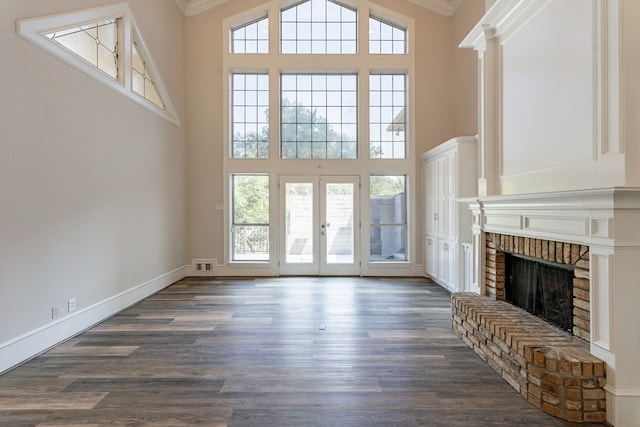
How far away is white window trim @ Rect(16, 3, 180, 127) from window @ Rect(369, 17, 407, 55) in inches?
157

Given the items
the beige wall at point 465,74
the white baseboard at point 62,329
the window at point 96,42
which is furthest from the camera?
the beige wall at point 465,74

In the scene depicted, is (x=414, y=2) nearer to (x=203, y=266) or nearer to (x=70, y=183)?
(x=203, y=266)

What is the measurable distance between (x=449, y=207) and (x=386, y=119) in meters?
2.43

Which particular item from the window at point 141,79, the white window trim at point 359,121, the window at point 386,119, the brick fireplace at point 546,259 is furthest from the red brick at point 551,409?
the window at point 141,79

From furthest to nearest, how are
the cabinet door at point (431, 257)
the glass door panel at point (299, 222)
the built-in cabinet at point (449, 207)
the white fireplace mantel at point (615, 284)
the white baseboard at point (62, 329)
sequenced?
the glass door panel at point (299, 222)
the cabinet door at point (431, 257)
the built-in cabinet at point (449, 207)
the white baseboard at point (62, 329)
the white fireplace mantel at point (615, 284)

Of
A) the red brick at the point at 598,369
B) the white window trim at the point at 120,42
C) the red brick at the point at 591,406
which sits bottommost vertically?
the red brick at the point at 591,406

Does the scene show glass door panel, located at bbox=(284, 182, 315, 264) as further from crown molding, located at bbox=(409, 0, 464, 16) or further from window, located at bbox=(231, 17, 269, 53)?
crown molding, located at bbox=(409, 0, 464, 16)

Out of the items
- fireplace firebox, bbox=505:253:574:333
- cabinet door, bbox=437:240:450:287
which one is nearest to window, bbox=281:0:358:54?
cabinet door, bbox=437:240:450:287

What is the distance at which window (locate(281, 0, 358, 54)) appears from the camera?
280 inches

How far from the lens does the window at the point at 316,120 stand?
7.14 metres

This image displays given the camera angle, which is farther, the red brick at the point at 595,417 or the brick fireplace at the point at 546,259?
the brick fireplace at the point at 546,259

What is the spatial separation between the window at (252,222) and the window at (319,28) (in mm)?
2661

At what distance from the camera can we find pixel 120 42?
476cm

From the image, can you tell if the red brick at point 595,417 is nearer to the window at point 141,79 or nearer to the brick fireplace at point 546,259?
the brick fireplace at point 546,259
